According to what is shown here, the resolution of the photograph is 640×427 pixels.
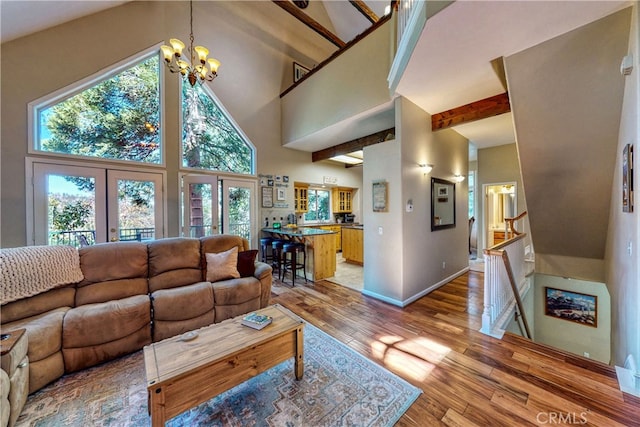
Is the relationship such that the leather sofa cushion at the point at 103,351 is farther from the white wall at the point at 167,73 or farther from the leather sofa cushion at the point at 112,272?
the white wall at the point at 167,73

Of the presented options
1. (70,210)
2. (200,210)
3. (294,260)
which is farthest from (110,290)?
(294,260)

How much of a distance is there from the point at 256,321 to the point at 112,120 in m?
4.35

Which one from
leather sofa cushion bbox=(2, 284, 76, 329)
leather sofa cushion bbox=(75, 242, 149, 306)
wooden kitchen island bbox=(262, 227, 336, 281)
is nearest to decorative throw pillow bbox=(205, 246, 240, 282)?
leather sofa cushion bbox=(75, 242, 149, 306)

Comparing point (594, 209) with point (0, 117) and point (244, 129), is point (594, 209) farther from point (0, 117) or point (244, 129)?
point (0, 117)

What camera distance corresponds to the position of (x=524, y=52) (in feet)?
7.55

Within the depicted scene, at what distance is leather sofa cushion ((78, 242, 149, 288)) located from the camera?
8.16ft

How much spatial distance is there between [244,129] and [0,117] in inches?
136

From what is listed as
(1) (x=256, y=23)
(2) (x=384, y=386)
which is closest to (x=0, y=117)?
(1) (x=256, y=23)

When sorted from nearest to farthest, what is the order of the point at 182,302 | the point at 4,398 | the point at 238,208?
the point at 4,398 → the point at 182,302 → the point at 238,208

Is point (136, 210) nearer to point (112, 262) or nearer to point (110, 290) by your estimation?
point (112, 262)

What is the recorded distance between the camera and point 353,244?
610 centimetres

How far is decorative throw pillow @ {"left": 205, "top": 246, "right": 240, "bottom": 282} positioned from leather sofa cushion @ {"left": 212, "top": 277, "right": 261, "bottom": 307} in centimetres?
9

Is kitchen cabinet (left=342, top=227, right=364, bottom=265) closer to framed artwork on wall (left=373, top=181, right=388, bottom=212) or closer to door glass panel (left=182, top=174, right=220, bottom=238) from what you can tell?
framed artwork on wall (left=373, top=181, right=388, bottom=212)

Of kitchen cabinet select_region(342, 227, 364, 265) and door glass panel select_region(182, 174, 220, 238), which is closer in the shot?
door glass panel select_region(182, 174, 220, 238)
